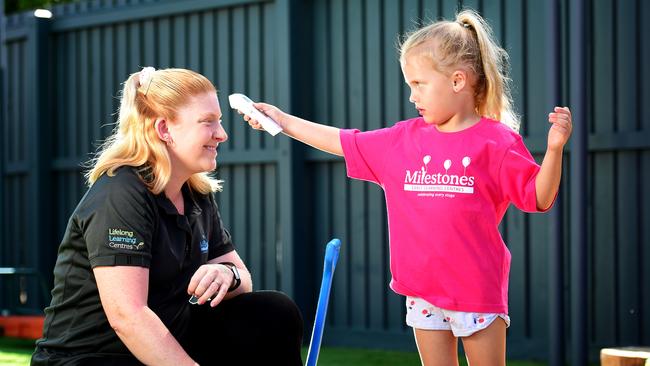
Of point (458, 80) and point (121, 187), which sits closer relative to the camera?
point (121, 187)

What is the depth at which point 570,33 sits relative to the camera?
482 cm

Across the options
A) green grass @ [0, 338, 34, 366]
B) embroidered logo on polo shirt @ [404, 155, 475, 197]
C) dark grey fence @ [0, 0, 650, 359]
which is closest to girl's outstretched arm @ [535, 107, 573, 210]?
embroidered logo on polo shirt @ [404, 155, 475, 197]

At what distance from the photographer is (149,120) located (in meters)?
2.96

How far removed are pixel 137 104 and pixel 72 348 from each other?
2.28ft

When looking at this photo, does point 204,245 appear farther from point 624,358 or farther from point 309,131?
point 624,358

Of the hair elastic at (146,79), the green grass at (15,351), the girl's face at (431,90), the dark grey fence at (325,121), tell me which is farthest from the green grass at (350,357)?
the hair elastic at (146,79)

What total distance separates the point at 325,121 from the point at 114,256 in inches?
141

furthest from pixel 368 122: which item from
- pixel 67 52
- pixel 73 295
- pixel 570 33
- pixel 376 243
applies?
pixel 73 295

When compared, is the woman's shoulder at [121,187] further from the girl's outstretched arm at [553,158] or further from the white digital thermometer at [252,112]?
the girl's outstretched arm at [553,158]

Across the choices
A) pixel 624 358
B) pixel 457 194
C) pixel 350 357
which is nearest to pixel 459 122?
pixel 457 194

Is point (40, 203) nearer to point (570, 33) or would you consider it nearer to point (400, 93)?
point (400, 93)

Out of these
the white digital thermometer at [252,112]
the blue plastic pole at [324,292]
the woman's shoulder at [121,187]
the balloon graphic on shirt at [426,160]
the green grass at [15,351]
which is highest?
the white digital thermometer at [252,112]

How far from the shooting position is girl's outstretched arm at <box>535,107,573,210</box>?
2.96m

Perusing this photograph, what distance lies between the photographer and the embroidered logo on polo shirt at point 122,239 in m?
2.73
